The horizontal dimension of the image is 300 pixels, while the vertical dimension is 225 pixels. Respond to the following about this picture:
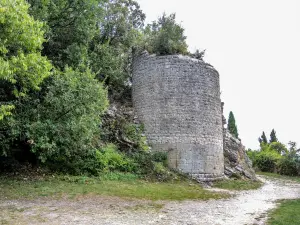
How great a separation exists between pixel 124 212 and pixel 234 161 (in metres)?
11.7

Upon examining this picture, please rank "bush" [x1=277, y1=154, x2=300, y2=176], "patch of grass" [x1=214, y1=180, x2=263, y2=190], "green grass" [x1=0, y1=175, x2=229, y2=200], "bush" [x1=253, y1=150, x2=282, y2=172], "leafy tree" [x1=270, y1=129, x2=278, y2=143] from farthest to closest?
1. "leafy tree" [x1=270, y1=129, x2=278, y2=143]
2. "bush" [x1=253, y1=150, x2=282, y2=172]
3. "bush" [x1=277, y1=154, x2=300, y2=176]
4. "patch of grass" [x1=214, y1=180, x2=263, y2=190]
5. "green grass" [x1=0, y1=175, x2=229, y2=200]

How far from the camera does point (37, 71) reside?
901cm

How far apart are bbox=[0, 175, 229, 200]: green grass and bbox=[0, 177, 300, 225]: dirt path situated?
2.52 ft

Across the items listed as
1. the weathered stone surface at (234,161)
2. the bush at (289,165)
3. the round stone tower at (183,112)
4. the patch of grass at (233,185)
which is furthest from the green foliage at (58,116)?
the bush at (289,165)

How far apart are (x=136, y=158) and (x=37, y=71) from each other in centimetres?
626

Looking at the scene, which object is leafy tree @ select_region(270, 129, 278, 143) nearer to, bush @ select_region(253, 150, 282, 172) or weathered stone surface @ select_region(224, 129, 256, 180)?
bush @ select_region(253, 150, 282, 172)

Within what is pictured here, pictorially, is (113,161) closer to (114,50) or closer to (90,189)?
(90,189)

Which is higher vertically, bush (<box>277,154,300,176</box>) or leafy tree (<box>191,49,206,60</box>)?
leafy tree (<box>191,49,206,60</box>)

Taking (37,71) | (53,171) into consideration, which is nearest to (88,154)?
(53,171)

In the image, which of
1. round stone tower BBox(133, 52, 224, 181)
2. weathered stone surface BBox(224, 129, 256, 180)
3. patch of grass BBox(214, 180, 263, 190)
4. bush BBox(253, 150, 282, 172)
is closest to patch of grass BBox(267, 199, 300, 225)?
patch of grass BBox(214, 180, 263, 190)

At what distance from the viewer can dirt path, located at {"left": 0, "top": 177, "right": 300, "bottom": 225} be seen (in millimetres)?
6246

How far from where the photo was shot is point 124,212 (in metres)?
7.08

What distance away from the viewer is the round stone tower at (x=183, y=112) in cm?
1436

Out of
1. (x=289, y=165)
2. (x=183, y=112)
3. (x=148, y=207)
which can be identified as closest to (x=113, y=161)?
(x=183, y=112)
